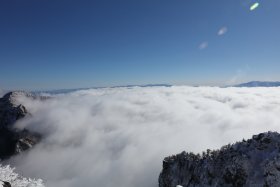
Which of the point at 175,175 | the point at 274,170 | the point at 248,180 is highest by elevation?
the point at 274,170

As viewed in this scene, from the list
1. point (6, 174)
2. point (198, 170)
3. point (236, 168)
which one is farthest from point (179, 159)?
point (6, 174)

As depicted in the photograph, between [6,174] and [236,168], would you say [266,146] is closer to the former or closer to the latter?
[236,168]

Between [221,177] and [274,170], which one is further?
[221,177]

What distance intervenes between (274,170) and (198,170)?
133ft

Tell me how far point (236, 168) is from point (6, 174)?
6807 centimetres

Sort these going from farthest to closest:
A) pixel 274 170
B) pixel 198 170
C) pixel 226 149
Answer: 1. pixel 198 170
2. pixel 226 149
3. pixel 274 170

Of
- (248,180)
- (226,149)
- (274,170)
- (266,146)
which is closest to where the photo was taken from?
(274,170)

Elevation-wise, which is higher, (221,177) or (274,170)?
(274,170)

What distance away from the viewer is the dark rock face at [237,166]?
85.9 metres

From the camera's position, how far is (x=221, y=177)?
102812 millimetres

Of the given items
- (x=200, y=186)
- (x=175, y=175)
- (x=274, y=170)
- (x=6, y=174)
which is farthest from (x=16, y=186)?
(x=175, y=175)

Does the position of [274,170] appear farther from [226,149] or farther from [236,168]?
[226,149]

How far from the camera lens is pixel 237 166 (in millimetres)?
96812

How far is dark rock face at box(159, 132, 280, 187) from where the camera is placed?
8588 centimetres
